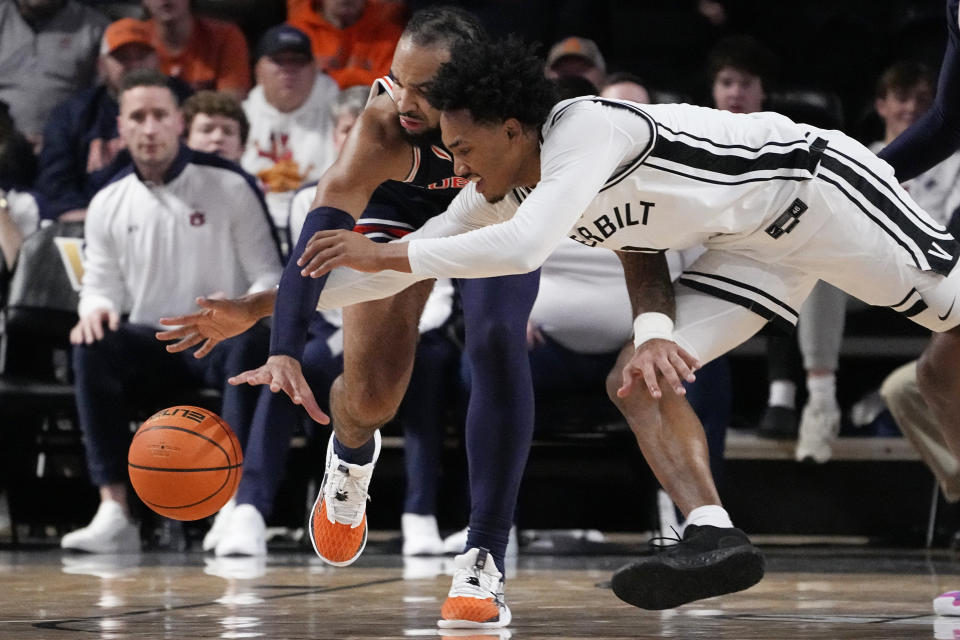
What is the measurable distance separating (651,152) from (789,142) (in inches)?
14.9

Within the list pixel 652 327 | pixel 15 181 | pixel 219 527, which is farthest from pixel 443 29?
pixel 15 181

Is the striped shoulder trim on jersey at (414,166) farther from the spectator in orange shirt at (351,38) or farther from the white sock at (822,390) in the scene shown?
the spectator in orange shirt at (351,38)

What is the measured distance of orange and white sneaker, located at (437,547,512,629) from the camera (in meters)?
3.25

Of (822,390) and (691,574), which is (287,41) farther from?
(691,574)

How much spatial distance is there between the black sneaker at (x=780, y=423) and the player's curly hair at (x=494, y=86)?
2864 mm

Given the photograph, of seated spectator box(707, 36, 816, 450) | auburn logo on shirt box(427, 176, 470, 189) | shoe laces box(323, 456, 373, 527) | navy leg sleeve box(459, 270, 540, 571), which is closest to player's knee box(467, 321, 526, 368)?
navy leg sleeve box(459, 270, 540, 571)

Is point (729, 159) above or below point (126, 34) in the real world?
below

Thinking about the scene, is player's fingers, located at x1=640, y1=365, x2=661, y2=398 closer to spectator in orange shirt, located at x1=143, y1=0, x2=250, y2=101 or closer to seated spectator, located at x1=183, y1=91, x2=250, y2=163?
seated spectator, located at x1=183, y1=91, x2=250, y2=163

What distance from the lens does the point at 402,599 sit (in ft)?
12.6

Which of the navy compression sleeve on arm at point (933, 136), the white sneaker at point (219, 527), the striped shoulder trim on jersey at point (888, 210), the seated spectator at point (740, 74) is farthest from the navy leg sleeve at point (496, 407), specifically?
the seated spectator at point (740, 74)

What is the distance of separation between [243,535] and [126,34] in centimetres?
317

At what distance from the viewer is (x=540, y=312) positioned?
550 centimetres

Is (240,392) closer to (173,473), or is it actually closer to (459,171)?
(173,473)

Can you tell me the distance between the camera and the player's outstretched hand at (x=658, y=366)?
297 centimetres
